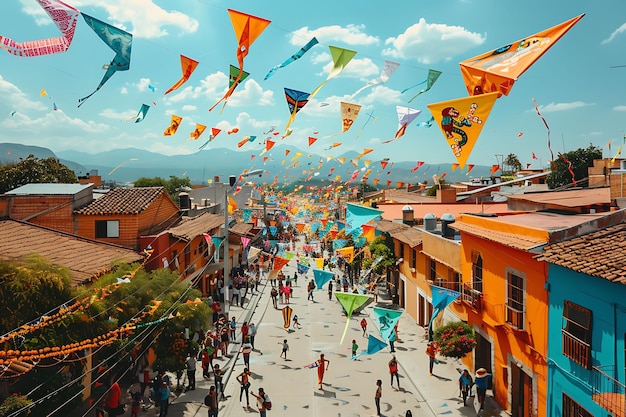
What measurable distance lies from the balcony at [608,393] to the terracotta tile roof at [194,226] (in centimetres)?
1863

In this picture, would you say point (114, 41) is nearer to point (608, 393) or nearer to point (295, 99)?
point (295, 99)

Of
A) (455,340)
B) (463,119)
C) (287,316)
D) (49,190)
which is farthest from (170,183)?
(463,119)

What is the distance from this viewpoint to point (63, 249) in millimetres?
16703

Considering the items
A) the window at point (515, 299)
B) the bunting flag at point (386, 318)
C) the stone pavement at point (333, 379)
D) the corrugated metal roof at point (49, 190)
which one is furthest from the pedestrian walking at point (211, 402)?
the corrugated metal roof at point (49, 190)

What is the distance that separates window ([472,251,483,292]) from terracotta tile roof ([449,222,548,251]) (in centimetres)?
109

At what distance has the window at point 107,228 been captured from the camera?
2170 centimetres

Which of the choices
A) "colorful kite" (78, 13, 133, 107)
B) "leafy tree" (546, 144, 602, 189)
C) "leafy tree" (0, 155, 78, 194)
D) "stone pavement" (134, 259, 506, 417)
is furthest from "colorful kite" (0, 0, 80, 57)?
"leafy tree" (546, 144, 602, 189)

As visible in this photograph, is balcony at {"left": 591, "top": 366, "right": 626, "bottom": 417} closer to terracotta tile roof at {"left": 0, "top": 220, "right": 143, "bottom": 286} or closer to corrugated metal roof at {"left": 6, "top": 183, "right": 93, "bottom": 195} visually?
terracotta tile roof at {"left": 0, "top": 220, "right": 143, "bottom": 286}

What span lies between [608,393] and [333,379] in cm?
1066

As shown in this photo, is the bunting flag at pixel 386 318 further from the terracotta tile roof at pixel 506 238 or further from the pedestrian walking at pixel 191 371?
the pedestrian walking at pixel 191 371

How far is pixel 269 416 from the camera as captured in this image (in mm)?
14891

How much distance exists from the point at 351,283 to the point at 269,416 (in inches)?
925

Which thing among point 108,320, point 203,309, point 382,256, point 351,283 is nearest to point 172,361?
→ point 203,309

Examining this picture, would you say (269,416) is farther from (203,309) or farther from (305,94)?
(305,94)
